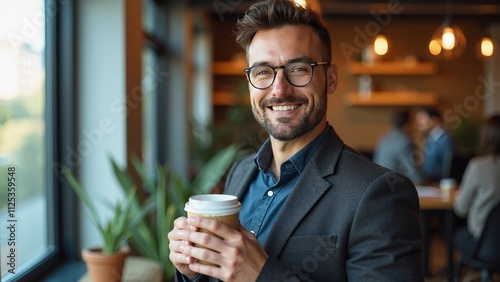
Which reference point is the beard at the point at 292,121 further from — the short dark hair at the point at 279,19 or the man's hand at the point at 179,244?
the man's hand at the point at 179,244

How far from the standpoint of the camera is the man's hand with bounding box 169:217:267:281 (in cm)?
102

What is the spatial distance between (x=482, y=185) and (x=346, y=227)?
286 cm

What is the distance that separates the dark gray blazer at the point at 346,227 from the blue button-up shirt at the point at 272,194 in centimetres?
4

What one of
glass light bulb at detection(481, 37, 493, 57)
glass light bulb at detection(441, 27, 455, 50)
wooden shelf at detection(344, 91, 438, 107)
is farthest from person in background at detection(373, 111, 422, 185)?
wooden shelf at detection(344, 91, 438, 107)

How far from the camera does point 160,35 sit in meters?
5.50

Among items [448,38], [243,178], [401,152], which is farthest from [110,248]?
[401,152]

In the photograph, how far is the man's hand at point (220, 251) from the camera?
102 cm

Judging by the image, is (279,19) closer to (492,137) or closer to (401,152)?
(492,137)

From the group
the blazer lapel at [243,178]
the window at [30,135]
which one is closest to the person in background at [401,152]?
the window at [30,135]

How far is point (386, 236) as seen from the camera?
3.58 ft

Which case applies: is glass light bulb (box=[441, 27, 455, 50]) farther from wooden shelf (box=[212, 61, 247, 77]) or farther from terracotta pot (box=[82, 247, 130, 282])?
wooden shelf (box=[212, 61, 247, 77])

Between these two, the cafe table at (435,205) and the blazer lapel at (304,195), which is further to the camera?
the cafe table at (435,205)

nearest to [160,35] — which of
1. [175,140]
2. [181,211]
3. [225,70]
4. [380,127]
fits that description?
[175,140]

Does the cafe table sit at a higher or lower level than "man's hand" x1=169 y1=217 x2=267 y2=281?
lower
